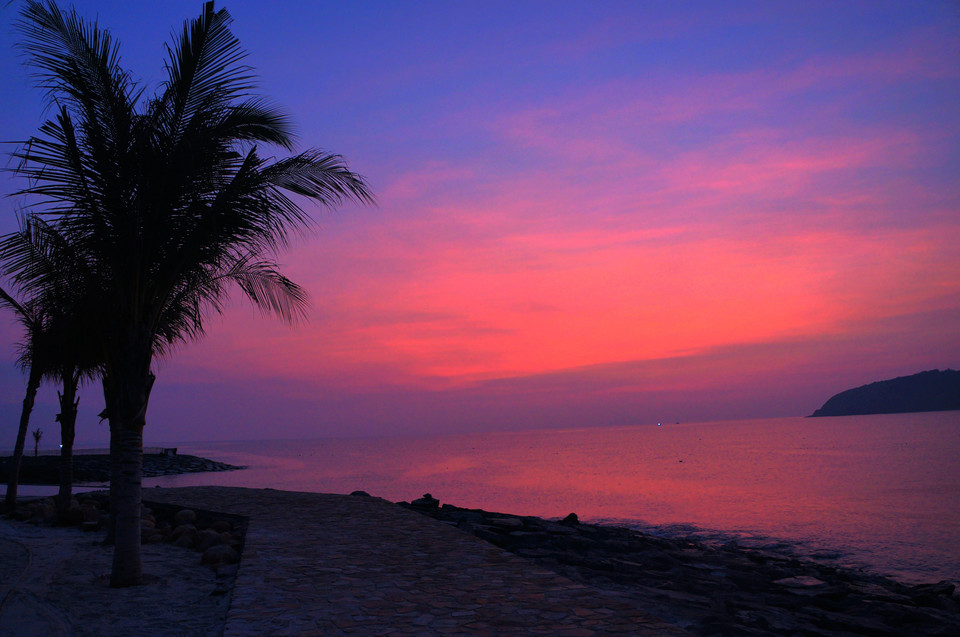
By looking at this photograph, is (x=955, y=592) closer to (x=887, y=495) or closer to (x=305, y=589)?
(x=305, y=589)

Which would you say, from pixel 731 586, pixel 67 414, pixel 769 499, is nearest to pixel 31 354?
pixel 67 414

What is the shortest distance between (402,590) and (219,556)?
3.61 m

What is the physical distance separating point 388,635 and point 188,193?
576 centimetres

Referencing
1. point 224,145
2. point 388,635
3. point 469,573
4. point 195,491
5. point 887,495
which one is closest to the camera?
point 388,635

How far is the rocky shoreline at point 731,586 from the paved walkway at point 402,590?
1.25 m

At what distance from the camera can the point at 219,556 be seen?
30.2ft

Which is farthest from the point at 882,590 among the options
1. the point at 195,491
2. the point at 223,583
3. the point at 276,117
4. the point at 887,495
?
the point at 887,495

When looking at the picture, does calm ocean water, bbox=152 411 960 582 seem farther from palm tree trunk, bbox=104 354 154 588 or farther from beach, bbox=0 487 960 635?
palm tree trunk, bbox=104 354 154 588

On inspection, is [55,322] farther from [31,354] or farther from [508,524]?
[508,524]

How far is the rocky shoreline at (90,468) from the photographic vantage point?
37312mm

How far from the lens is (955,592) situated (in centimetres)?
1231

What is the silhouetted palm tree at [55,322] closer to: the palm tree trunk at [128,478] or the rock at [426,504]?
the palm tree trunk at [128,478]

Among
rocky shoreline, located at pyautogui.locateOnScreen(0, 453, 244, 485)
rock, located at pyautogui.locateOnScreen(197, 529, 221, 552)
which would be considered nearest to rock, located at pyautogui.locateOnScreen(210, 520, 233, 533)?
rock, located at pyautogui.locateOnScreen(197, 529, 221, 552)

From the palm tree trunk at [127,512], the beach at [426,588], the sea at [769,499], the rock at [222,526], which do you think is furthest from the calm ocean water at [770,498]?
the palm tree trunk at [127,512]
